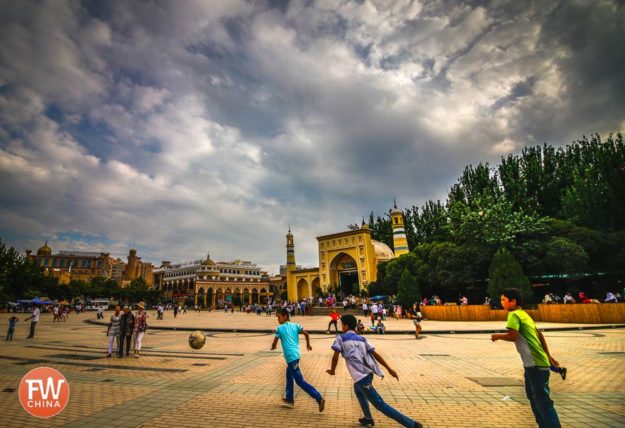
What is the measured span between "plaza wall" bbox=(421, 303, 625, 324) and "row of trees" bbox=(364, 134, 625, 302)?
6.44 feet

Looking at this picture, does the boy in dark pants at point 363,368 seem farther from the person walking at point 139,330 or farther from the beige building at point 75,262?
the beige building at point 75,262

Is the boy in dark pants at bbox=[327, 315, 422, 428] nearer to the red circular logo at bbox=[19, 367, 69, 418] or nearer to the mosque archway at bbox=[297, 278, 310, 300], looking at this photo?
the red circular logo at bbox=[19, 367, 69, 418]

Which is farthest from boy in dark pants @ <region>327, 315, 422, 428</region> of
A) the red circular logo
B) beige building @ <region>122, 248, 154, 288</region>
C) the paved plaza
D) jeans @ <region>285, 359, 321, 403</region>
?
beige building @ <region>122, 248, 154, 288</region>

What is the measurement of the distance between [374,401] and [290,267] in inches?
2305

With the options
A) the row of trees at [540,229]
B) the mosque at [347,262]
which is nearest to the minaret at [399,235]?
the mosque at [347,262]

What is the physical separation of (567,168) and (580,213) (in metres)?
7.57

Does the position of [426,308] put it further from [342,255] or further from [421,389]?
[342,255]

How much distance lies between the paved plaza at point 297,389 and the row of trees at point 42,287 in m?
30.9

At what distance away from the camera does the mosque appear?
51.3 metres

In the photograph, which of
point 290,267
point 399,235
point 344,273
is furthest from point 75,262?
point 399,235

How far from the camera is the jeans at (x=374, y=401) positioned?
3744 millimetres

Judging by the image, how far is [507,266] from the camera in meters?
22.7

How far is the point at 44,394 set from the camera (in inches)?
Answer: 224

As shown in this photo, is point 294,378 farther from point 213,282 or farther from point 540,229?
point 213,282
